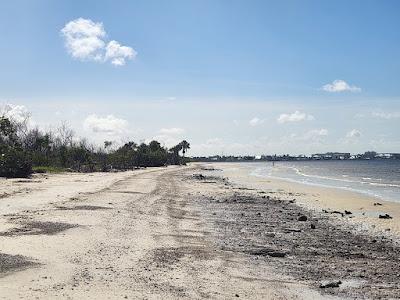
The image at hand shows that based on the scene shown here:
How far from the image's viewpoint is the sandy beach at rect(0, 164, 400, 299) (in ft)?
31.9

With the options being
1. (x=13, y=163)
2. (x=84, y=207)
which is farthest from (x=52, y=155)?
(x=84, y=207)

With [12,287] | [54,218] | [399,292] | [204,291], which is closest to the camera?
[12,287]

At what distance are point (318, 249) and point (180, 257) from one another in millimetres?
4893

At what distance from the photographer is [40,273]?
1009cm

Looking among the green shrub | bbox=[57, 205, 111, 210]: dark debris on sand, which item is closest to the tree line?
the green shrub

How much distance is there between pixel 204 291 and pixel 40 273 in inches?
134

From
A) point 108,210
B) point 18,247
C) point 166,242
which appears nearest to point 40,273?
point 18,247

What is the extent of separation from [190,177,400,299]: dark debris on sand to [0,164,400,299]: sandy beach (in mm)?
29

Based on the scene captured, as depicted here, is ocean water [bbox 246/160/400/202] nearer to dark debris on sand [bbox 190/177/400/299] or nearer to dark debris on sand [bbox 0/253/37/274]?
dark debris on sand [bbox 190/177/400/299]

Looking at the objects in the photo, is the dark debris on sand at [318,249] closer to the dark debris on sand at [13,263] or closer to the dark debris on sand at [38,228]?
the dark debris on sand at [38,228]

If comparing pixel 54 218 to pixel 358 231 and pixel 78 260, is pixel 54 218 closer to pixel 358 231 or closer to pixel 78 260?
pixel 78 260

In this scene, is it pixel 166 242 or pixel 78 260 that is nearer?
pixel 78 260

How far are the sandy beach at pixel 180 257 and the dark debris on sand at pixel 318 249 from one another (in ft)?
0.09

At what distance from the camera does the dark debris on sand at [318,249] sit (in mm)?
11250
